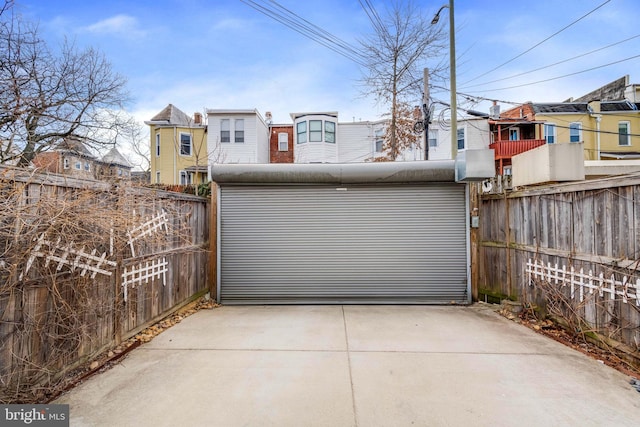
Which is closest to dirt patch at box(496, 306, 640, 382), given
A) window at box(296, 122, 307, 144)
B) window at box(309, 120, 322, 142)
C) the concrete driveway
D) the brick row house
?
the concrete driveway

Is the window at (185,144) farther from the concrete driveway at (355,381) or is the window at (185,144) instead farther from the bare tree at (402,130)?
the concrete driveway at (355,381)

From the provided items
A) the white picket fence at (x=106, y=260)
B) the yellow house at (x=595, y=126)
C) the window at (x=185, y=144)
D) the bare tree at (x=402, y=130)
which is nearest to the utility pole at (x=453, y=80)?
the bare tree at (x=402, y=130)

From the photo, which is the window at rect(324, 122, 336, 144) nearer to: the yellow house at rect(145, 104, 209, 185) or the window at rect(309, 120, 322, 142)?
the window at rect(309, 120, 322, 142)

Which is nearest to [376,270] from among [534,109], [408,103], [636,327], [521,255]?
[521,255]

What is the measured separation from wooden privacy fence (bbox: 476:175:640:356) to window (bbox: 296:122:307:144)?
46.2 feet

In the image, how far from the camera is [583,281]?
3848mm

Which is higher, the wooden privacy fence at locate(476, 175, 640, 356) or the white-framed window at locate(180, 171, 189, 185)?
the white-framed window at locate(180, 171, 189, 185)

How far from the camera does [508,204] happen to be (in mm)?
5441

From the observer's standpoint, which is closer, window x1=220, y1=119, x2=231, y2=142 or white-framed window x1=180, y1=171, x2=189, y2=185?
window x1=220, y1=119, x2=231, y2=142

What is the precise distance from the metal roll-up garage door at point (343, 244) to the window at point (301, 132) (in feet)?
43.4

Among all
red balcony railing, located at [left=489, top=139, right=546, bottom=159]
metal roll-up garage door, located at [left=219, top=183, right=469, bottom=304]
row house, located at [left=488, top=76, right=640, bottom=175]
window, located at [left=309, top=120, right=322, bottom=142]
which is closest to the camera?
metal roll-up garage door, located at [left=219, top=183, right=469, bottom=304]

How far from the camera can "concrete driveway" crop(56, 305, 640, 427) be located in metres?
2.46

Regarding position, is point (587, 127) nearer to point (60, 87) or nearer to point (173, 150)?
point (173, 150)

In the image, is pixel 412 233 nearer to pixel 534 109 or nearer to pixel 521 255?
pixel 521 255
